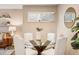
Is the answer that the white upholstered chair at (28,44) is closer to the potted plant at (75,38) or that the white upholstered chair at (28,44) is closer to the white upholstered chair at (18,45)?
the white upholstered chair at (18,45)

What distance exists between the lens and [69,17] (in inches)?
41.7

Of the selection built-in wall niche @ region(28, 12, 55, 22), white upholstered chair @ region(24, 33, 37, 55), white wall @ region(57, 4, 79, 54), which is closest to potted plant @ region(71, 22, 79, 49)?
white wall @ region(57, 4, 79, 54)

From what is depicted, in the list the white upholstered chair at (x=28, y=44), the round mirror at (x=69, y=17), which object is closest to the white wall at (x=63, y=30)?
the round mirror at (x=69, y=17)

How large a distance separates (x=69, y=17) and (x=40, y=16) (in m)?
0.24

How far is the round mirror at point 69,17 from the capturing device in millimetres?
1043

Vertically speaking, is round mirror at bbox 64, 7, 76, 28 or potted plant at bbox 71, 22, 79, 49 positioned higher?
round mirror at bbox 64, 7, 76, 28

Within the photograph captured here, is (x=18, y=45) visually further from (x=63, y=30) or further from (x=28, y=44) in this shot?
(x=63, y=30)

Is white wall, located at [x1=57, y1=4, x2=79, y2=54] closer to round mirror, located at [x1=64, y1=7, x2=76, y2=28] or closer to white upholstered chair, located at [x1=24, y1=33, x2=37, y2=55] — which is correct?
round mirror, located at [x1=64, y1=7, x2=76, y2=28]

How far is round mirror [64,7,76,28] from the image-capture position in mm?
1043

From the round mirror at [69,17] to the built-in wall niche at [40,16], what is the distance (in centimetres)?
12

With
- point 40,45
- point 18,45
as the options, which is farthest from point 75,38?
point 18,45

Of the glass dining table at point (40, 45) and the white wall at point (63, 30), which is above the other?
the white wall at point (63, 30)

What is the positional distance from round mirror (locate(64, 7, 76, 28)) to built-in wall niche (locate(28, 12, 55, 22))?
12cm
